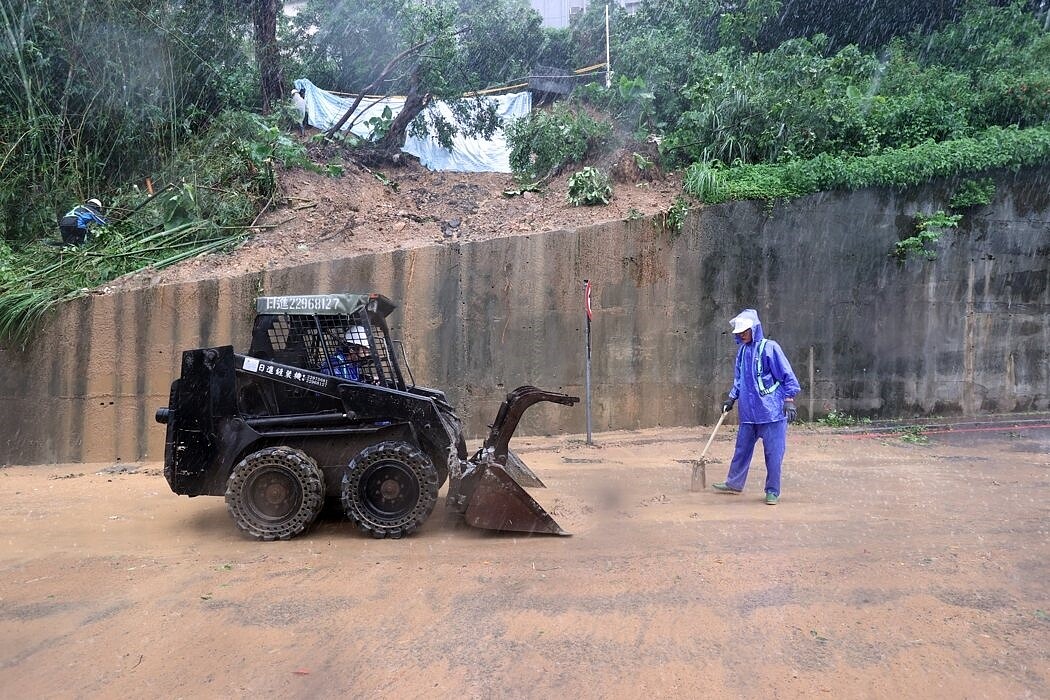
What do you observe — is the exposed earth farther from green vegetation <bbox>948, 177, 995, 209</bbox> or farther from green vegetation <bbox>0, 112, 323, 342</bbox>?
green vegetation <bbox>948, 177, 995, 209</bbox>

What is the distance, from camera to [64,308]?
32.3 ft

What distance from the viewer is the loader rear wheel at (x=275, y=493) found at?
19.3 feet

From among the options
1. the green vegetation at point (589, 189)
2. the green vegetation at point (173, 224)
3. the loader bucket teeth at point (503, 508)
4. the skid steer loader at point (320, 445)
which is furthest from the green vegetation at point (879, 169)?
the loader bucket teeth at point (503, 508)

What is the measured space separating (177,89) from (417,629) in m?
13.0

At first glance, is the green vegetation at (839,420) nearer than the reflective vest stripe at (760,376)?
No

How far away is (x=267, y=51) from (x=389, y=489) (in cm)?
1179

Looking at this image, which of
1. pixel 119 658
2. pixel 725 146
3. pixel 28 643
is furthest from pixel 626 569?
pixel 725 146

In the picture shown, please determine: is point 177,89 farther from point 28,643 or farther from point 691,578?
point 691,578

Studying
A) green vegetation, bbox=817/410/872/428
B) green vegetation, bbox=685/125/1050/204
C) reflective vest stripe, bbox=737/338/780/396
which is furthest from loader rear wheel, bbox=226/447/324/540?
green vegetation, bbox=817/410/872/428

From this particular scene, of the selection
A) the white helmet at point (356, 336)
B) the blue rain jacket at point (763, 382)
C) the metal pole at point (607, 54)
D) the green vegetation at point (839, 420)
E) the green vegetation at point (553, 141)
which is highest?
the metal pole at point (607, 54)

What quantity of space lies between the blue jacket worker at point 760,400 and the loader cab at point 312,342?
341 centimetres

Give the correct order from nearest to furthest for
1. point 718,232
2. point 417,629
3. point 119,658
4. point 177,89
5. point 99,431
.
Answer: point 119,658 → point 417,629 → point 99,431 → point 718,232 → point 177,89

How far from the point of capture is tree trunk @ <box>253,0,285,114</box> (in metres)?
14.6

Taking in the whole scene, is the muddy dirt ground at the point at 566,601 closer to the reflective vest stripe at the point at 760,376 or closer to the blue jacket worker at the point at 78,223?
the reflective vest stripe at the point at 760,376
